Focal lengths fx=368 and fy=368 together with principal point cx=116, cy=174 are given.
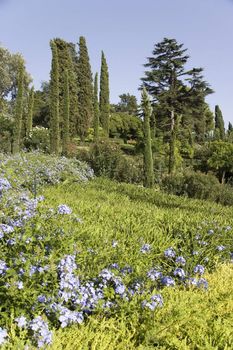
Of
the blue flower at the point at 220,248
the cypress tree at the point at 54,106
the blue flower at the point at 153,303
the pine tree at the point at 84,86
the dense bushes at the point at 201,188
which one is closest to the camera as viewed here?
the blue flower at the point at 153,303

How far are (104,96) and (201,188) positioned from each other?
76.3 feet

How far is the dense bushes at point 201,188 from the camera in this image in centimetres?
1266

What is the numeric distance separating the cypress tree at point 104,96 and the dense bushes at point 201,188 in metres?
19.9

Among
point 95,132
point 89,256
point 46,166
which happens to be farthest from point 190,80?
point 89,256

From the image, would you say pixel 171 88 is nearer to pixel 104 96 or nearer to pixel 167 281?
pixel 104 96

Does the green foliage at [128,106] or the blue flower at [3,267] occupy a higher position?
the green foliage at [128,106]

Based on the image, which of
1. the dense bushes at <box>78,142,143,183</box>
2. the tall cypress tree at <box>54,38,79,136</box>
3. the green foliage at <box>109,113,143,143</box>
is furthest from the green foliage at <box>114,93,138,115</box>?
the dense bushes at <box>78,142,143,183</box>

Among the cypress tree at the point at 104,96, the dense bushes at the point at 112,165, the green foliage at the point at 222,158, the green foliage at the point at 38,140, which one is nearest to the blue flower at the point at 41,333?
the dense bushes at the point at 112,165

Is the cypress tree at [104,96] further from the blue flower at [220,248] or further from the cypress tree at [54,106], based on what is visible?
the blue flower at [220,248]

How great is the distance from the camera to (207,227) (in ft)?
16.3

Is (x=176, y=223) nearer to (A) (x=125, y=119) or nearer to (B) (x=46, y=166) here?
(B) (x=46, y=166)

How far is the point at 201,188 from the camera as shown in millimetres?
12930

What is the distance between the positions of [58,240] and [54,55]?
862 inches

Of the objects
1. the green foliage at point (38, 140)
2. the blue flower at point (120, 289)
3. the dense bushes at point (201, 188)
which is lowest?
the dense bushes at point (201, 188)
